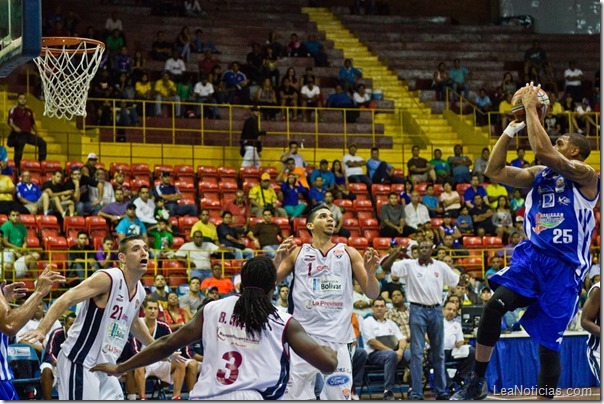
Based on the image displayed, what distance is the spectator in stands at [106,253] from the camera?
62.2 feet

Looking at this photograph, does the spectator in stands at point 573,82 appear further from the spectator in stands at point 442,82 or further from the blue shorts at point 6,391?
the blue shorts at point 6,391

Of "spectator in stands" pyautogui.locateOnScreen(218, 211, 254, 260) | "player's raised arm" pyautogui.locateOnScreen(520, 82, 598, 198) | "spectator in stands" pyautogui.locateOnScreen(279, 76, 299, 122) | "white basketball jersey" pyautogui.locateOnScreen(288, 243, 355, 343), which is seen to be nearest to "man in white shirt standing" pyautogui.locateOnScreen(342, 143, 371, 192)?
"spectator in stands" pyautogui.locateOnScreen(279, 76, 299, 122)

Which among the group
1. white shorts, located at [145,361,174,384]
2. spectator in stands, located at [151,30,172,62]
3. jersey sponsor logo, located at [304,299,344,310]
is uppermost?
spectator in stands, located at [151,30,172,62]

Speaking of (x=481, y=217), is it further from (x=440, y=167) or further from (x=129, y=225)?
(x=129, y=225)

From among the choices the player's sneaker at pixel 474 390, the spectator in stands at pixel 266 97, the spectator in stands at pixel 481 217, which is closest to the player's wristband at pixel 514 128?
the player's sneaker at pixel 474 390

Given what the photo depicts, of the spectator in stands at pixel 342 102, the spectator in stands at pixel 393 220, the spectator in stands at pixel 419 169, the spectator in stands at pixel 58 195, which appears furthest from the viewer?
A: the spectator in stands at pixel 342 102

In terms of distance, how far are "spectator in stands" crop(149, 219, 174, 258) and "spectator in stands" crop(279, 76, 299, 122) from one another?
736cm

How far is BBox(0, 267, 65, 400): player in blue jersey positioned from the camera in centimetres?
861

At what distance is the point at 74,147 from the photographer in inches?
991

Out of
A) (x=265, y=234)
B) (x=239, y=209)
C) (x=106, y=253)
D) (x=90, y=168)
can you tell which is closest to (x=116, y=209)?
(x=90, y=168)

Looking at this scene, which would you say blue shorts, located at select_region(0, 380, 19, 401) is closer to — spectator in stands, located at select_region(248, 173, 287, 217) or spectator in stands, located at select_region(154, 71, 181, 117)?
spectator in stands, located at select_region(248, 173, 287, 217)

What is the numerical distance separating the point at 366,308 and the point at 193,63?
464 inches

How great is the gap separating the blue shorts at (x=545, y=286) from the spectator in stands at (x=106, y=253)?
32.9 ft

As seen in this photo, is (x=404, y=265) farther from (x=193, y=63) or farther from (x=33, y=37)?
(x=193, y=63)
